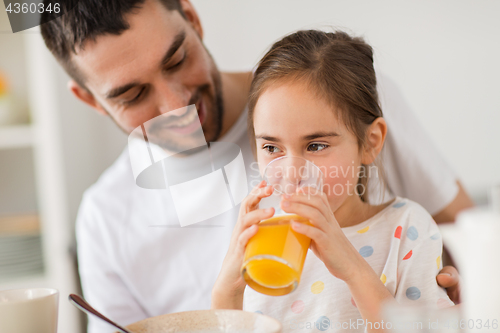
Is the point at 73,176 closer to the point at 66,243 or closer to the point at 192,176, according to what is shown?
the point at 66,243

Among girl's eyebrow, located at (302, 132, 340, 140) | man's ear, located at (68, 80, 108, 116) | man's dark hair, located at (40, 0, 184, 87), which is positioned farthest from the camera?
man's ear, located at (68, 80, 108, 116)

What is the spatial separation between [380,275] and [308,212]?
193 mm

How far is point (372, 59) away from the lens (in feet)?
2.12

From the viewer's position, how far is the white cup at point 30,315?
47 cm

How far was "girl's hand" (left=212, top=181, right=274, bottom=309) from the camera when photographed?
1.71 feet

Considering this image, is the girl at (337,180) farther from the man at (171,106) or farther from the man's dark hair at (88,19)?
the man's dark hair at (88,19)

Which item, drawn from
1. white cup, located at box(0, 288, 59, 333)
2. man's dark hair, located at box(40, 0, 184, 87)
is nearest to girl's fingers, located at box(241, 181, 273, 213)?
white cup, located at box(0, 288, 59, 333)

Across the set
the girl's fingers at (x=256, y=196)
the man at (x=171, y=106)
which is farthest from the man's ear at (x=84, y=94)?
the girl's fingers at (x=256, y=196)

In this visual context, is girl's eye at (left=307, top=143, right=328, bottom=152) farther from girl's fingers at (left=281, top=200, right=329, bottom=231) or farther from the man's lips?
the man's lips

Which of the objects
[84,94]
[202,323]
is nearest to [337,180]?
[202,323]

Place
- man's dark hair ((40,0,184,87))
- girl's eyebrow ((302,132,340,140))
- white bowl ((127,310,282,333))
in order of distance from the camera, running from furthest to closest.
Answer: man's dark hair ((40,0,184,87)) → girl's eyebrow ((302,132,340,140)) → white bowl ((127,310,282,333))

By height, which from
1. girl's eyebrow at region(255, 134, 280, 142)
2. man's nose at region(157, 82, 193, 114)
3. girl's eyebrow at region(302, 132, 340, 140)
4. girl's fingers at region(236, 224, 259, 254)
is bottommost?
girl's fingers at region(236, 224, 259, 254)

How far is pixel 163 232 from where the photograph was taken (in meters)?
0.89

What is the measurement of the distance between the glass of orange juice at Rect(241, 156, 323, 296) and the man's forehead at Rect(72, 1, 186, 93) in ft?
1.15
